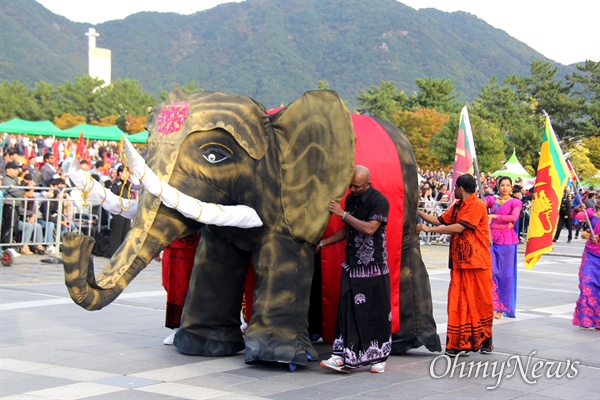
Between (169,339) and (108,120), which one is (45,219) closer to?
(169,339)

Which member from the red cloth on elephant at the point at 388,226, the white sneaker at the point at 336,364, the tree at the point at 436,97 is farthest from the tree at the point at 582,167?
the white sneaker at the point at 336,364

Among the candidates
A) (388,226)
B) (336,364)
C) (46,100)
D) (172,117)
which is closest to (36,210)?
(172,117)

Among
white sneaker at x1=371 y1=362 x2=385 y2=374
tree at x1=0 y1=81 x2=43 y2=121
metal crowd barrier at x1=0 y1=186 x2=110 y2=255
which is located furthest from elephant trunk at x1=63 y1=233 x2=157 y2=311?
tree at x1=0 y1=81 x2=43 y2=121

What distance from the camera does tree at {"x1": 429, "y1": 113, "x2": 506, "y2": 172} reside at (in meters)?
41.2

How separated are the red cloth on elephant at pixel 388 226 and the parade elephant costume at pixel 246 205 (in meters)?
0.21

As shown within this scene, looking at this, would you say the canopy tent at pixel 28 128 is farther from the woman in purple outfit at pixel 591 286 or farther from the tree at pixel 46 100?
the tree at pixel 46 100

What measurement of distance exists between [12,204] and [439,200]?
42.5ft

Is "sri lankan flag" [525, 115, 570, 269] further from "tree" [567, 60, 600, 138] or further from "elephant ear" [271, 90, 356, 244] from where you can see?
"tree" [567, 60, 600, 138]

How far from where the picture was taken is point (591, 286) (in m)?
10.2

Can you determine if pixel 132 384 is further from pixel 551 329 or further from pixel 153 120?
pixel 551 329

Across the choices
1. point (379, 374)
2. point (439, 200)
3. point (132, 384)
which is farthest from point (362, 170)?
point (439, 200)

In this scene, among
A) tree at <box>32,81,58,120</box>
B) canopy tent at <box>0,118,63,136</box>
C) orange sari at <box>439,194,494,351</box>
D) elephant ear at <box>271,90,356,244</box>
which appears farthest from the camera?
tree at <box>32,81,58,120</box>

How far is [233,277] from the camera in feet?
24.7

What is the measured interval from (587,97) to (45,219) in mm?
54665
